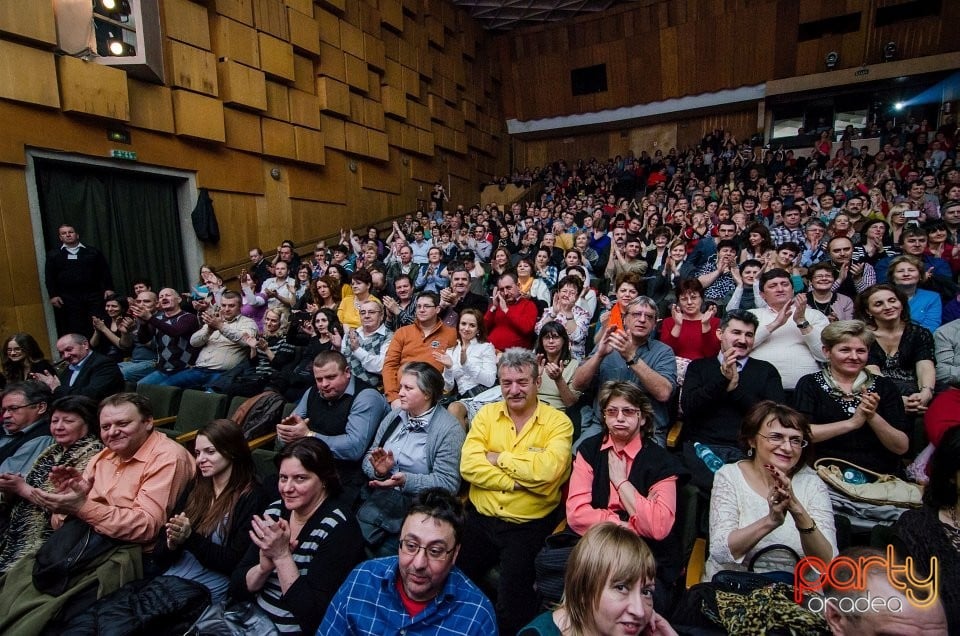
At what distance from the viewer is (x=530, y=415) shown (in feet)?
5.56

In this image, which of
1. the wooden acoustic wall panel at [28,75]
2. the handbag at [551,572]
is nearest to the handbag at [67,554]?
the handbag at [551,572]

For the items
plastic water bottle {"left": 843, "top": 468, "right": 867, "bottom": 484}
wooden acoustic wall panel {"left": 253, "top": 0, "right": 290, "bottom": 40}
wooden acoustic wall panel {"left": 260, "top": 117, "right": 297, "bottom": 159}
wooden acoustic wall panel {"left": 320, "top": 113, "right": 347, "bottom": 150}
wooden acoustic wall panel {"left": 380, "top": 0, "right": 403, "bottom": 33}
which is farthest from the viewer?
wooden acoustic wall panel {"left": 380, "top": 0, "right": 403, "bottom": 33}

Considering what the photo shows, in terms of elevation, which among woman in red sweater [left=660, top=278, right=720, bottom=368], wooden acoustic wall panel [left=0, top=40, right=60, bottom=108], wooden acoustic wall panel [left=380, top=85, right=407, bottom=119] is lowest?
woman in red sweater [left=660, top=278, right=720, bottom=368]

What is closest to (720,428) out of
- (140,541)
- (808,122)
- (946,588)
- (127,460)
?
(946,588)

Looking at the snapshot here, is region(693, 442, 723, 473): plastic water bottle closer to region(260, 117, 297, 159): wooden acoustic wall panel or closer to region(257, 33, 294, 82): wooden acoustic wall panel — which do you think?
region(260, 117, 297, 159): wooden acoustic wall panel

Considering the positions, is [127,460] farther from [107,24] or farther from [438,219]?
[438,219]

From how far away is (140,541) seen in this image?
4.91ft

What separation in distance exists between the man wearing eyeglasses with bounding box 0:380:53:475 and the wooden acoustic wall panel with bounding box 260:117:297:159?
449 cm

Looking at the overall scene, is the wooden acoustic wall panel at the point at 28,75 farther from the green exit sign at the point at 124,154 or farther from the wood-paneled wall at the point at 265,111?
the green exit sign at the point at 124,154

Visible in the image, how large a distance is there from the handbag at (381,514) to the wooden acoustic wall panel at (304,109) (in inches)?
230

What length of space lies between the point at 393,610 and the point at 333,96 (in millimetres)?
6897

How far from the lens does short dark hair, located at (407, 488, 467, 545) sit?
3.67 ft

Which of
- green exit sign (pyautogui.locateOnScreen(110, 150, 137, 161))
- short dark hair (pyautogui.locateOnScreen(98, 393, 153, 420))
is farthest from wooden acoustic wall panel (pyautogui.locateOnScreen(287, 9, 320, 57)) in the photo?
short dark hair (pyautogui.locateOnScreen(98, 393, 153, 420))

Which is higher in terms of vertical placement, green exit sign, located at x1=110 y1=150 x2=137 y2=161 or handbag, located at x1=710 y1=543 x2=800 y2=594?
green exit sign, located at x1=110 y1=150 x2=137 y2=161
